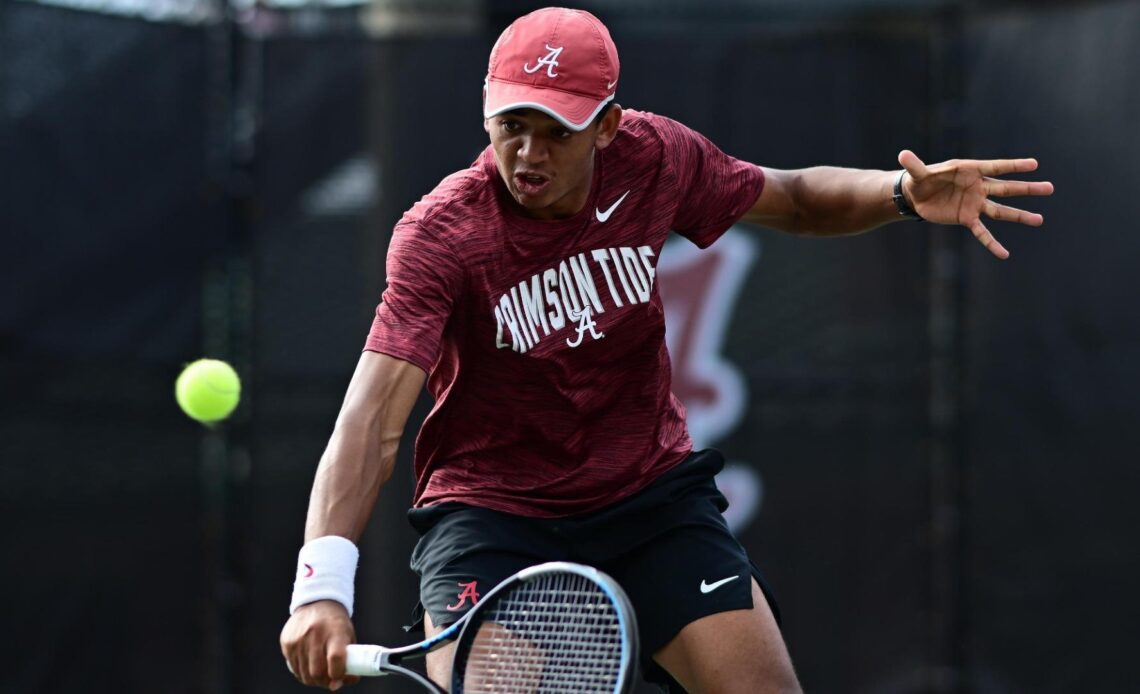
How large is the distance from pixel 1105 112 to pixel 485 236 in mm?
3554

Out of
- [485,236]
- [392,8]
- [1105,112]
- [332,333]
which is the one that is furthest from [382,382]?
[1105,112]

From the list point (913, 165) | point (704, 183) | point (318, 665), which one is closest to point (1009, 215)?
point (913, 165)

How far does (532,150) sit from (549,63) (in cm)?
19

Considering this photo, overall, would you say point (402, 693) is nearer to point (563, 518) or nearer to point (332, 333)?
point (332, 333)

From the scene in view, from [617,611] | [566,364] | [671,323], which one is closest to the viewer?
[617,611]

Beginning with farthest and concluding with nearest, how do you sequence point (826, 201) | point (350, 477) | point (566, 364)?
point (826, 201) < point (566, 364) < point (350, 477)

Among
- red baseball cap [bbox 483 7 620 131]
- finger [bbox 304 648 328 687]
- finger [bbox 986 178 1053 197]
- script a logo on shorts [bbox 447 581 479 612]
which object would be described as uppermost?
red baseball cap [bbox 483 7 620 131]

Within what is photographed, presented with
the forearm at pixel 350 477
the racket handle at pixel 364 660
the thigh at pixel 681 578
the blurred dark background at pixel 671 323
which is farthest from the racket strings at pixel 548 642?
the blurred dark background at pixel 671 323

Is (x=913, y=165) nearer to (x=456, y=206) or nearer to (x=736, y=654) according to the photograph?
(x=456, y=206)

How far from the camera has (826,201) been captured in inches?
166

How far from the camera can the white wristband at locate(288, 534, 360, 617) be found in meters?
3.14

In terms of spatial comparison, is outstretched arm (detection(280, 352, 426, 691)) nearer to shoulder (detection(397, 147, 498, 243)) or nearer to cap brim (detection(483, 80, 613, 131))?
shoulder (detection(397, 147, 498, 243))

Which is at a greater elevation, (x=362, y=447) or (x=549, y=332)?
(x=549, y=332)

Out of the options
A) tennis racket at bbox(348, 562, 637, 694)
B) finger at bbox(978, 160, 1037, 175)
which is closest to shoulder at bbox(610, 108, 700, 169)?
finger at bbox(978, 160, 1037, 175)
